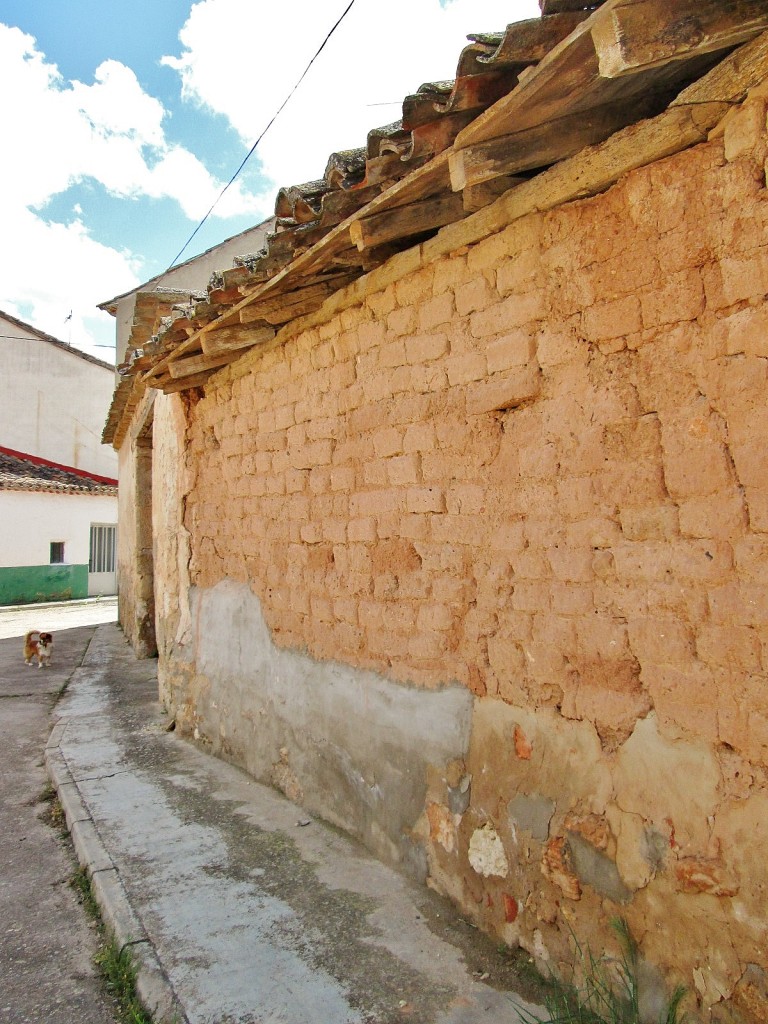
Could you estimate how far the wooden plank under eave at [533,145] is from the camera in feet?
8.22

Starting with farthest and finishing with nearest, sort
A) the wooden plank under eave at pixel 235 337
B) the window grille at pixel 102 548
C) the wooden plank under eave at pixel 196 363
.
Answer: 1. the window grille at pixel 102 548
2. the wooden plank under eave at pixel 196 363
3. the wooden plank under eave at pixel 235 337

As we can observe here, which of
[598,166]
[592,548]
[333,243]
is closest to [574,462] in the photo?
[592,548]

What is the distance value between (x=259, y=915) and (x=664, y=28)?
11.5 ft

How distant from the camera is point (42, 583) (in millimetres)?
21109

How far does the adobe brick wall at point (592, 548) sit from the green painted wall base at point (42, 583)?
1919 centimetres

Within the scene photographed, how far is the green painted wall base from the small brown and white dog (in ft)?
36.6

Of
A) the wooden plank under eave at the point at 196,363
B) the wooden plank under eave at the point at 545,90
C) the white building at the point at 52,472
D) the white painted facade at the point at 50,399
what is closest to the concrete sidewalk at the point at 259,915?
the wooden plank under eave at the point at 196,363

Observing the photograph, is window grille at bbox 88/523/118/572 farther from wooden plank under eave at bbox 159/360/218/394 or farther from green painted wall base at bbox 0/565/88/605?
wooden plank under eave at bbox 159/360/218/394

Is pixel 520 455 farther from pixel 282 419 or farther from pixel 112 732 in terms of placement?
pixel 112 732

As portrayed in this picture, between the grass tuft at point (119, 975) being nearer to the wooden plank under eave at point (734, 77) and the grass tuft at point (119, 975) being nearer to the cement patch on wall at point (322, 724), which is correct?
the cement patch on wall at point (322, 724)

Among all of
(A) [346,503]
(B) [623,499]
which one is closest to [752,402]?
(B) [623,499]

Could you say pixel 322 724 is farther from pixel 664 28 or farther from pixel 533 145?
pixel 664 28

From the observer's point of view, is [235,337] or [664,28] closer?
[664,28]

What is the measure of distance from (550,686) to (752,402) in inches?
47.9
